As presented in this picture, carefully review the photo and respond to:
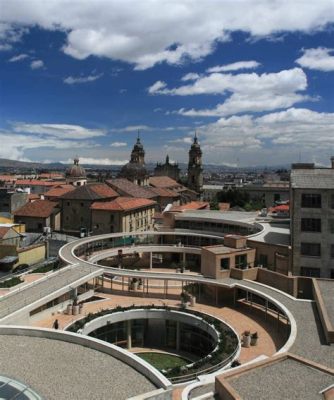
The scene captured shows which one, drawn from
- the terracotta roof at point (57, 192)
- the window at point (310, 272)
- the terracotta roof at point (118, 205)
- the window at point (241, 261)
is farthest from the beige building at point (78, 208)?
the window at point (310, 272)

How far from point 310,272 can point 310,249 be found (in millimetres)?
2592

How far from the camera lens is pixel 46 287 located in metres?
40.4

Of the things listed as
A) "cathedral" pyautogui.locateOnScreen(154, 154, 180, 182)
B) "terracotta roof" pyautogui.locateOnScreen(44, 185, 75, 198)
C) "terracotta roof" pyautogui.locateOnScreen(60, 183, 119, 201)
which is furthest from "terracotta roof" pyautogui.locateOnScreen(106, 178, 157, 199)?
"cathedral" pyautogui.locateOnScreen(154, 154, 180, 182)

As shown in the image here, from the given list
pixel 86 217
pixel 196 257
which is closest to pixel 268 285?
pixel 196 257

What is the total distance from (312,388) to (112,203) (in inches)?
2494

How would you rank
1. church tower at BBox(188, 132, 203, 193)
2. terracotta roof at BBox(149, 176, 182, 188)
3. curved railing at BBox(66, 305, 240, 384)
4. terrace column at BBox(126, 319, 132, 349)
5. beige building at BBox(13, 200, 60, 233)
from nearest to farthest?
curved railing at BBox(66, 305, 240, 384), terrace column at BBox(126, 319, 132, 349), beige building at BBox(13, 200, 60, 233), terracotta roof at BBox(149, 176, 182, 188), church tower at BBox(188, 132, 203, 193)

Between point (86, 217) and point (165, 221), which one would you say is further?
point (86, 217)

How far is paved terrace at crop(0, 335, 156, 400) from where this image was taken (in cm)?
1944

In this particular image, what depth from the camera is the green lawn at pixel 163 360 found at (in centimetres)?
3791

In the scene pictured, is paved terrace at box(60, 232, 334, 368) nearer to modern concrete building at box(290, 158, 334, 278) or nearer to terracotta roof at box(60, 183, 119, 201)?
modern concrete building at box(290, 158, 334, 278)

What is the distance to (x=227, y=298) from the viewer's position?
47.0 meters

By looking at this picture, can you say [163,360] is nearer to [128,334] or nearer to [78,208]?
[128,334]

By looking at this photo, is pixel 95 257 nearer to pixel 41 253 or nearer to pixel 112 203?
pixel 41 253

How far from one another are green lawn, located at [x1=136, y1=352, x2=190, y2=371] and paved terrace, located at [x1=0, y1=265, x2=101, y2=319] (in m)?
10.2
